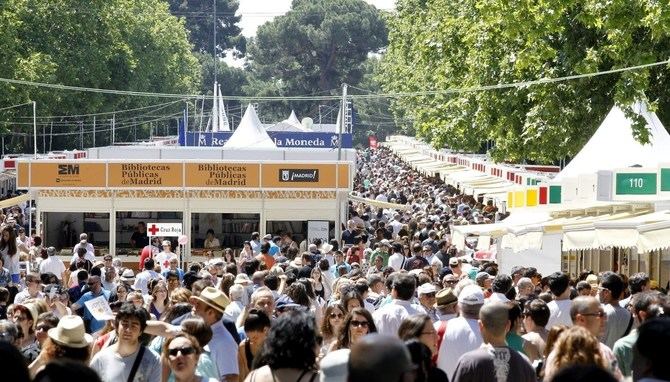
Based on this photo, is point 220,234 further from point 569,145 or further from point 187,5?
point 187,5

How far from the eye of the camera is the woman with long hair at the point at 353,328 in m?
9.98

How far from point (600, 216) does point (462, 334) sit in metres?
11.9

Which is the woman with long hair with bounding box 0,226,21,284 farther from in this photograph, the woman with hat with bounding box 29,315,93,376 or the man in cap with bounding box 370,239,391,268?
the woman with hat with bounding box 29,315,93,376

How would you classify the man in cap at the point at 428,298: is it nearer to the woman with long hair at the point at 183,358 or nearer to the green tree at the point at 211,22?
the woman with long hair at the point at 183,358

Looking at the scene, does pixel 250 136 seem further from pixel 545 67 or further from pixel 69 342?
pixel 69 342

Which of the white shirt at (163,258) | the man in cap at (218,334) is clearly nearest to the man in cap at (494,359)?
the man in cap at (218,334)

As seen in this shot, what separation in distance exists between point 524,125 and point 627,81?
7117mm

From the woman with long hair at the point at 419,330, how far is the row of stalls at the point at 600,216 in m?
8.37

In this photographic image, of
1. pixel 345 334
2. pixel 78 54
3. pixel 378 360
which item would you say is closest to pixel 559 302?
pixel 345 334

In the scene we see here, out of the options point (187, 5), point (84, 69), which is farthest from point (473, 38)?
point (187, 5)

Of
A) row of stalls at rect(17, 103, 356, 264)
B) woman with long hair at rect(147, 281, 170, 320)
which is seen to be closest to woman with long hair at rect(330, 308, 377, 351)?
woman with long hair at rect(147, 281, 170, 320)

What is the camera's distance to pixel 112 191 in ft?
103

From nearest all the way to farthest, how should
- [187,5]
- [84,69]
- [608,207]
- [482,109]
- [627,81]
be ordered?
[608,207]
[627,81]
[482,109]
[84,69]
[187,5]

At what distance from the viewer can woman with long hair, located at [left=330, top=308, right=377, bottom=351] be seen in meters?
9.98
